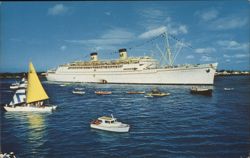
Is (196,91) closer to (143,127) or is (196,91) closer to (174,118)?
(174,118)

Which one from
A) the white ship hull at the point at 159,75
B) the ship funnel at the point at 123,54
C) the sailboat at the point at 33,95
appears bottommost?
the sailboat at the point at 33,95

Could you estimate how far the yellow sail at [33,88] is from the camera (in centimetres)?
4575

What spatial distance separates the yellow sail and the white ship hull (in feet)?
171

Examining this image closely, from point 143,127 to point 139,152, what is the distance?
944cm

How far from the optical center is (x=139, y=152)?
1005 inches

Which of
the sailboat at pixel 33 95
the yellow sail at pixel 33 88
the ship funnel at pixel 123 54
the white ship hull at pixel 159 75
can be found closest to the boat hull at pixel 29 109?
the sailboat at pixel 33 95

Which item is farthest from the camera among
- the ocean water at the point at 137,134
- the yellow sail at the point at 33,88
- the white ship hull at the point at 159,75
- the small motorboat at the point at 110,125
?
the white ship hull at the point at 159,75

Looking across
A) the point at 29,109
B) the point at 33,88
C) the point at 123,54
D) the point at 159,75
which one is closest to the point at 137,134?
the point at 33,88

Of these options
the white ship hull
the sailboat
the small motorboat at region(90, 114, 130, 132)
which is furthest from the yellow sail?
the white ship hull

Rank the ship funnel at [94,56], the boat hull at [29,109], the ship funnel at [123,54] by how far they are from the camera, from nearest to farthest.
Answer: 1. the boat hull at [29,109]
2. the ship funnel at [123,54]
3. the ship funnel at [94,56]

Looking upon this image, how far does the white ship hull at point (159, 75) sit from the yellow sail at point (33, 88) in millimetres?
52269

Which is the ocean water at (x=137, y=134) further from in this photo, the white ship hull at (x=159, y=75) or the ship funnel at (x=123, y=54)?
the ship funnel at (x=123, y=54)

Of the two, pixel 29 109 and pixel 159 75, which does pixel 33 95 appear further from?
pixel 159 75

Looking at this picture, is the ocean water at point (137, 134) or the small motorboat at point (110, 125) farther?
the small motorboat at point (110, 125)
